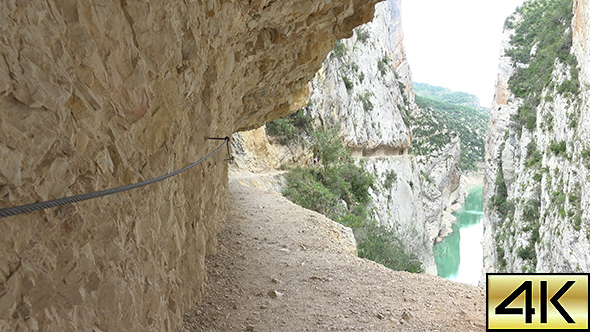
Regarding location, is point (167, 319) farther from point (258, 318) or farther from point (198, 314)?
point (258, 318)

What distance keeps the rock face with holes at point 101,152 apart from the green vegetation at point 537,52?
78.9 ft

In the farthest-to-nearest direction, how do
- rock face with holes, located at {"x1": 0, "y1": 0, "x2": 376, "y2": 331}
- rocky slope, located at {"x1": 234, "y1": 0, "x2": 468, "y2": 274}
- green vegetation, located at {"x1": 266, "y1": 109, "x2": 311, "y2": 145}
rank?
rocky slope, located at {"x1": 234, "y1": 0, "x2": 468, "y2": 274}
green vegetation, located at {"x1": 266, "y1": 109, "x2": 311, "y2": 145}
rock face with holes, located at {"x1": 0, "y1": 0, "x2": 376, "y2": 331}

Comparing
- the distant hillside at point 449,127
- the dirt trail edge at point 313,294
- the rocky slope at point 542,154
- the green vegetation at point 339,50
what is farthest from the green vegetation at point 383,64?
the dirt trail edge at point 313,294

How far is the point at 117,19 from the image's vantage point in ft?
5.80

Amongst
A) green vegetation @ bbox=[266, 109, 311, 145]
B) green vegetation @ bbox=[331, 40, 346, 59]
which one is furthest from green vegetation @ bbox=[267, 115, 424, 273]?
green vegetation @ bbox=[331, 40, 346, 59]

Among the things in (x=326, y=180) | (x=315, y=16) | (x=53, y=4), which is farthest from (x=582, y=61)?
(x=53, y=4)

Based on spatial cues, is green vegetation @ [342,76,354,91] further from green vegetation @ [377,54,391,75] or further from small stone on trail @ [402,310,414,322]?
small stone on trail @ [402,310,414,322]

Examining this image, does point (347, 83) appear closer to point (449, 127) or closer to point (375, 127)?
point (375, 127)

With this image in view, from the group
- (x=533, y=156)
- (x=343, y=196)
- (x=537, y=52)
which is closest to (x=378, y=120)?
(x=533, y=156)

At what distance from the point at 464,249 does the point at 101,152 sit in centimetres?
5495

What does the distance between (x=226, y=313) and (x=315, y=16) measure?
14.4 feet

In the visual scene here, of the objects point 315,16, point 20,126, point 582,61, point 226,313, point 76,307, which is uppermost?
point 582,61

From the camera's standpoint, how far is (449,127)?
191ft

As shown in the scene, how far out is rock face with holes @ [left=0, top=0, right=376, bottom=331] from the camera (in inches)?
46.6
